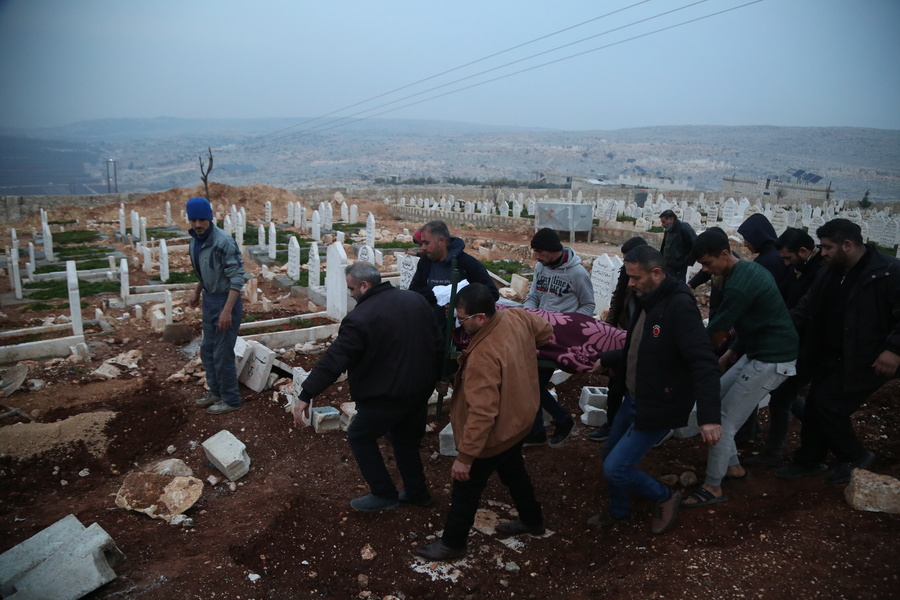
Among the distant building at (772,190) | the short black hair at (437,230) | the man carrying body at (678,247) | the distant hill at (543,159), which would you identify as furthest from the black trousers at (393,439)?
the distant hill at (543,159)

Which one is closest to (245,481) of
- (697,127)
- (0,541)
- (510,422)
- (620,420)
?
(0,541)

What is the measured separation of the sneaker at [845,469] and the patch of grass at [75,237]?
19.7 metres

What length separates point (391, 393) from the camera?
3.47 meters

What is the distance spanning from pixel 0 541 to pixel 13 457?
1169 mm

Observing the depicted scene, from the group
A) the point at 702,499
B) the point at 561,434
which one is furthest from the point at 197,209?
the point at 702,499

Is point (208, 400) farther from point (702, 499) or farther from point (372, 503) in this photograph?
point (702, 499)

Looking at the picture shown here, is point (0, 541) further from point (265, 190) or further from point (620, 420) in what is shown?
point (265, 190)

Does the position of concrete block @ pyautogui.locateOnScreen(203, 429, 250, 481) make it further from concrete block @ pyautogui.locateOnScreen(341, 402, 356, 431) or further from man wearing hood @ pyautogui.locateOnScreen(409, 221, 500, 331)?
man wearing hood @ pyautogui.locateOnScreen(409, 221, 500, 331)

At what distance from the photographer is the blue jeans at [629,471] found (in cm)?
323

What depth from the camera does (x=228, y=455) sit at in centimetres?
436

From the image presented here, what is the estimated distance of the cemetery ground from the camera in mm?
2889

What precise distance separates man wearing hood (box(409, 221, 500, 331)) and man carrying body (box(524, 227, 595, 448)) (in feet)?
1.72

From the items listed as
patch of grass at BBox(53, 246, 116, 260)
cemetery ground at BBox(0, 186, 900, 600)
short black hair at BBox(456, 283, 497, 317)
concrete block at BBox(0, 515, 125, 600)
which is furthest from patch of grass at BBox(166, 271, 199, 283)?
short black hair at BBox(456, 283, 497, 317)

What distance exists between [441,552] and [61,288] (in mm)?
11213
